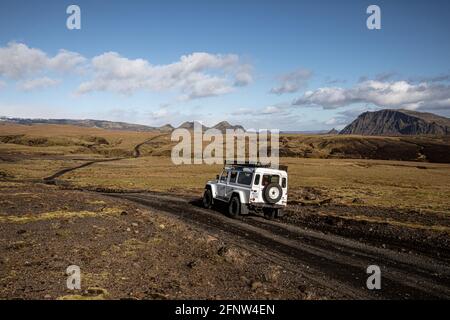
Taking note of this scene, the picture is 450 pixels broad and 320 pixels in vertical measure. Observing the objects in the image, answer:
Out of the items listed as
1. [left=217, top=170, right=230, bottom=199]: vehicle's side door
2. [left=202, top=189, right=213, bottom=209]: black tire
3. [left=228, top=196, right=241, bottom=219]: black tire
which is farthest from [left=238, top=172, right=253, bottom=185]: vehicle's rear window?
[left=202, top=189, right=213, bottom=209]: black tire

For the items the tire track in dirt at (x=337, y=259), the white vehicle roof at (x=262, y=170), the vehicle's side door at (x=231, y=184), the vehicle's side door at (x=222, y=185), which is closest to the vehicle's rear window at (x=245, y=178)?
the white vehicle roof at (x=262, y=170)

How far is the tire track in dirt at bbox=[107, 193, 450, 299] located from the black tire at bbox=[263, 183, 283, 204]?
1.32 metres

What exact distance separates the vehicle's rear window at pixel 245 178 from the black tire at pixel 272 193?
3.71ft

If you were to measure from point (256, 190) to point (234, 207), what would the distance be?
1.88 m

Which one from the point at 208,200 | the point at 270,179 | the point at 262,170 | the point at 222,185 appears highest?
the point at 262,170

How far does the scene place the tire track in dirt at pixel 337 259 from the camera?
10.6 metres

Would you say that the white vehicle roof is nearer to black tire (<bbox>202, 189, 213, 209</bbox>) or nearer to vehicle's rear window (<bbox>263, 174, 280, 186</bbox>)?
vehicle's rear window (<bbox>263, 174, 280, 186</bbox>)

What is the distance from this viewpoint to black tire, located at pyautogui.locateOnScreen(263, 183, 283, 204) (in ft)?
70.4

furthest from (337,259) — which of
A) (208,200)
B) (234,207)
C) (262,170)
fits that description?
(208,200)

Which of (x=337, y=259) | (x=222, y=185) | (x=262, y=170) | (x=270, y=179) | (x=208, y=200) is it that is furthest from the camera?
(x=208, y=200)

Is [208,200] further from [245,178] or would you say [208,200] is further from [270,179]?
[270,179]

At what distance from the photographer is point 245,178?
22.5m
